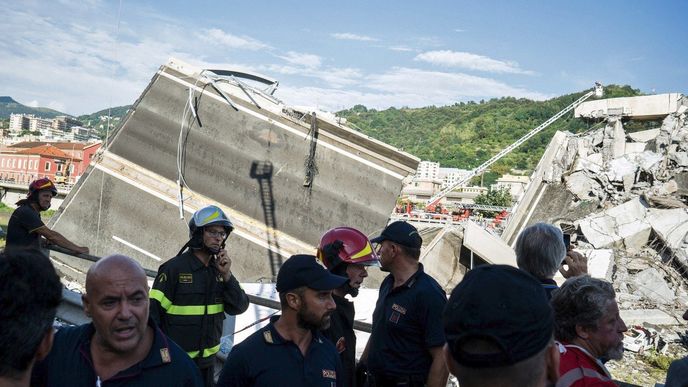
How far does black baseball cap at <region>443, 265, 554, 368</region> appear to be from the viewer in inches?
36.2

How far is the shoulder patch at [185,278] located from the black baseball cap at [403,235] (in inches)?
43.3

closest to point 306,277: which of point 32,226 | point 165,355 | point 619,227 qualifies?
point 165,355

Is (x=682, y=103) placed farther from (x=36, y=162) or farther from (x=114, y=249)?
(x=36, y=162)

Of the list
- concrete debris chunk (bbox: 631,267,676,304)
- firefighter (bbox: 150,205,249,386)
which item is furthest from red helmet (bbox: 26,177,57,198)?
concrete debris chunk (bbox: 631,267,676,304)

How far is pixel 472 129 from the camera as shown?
94.4m

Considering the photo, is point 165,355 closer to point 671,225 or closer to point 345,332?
point 345,332

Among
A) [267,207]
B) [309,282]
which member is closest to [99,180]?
[267,207]

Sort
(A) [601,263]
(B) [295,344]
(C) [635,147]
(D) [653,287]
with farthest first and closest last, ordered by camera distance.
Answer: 1. (C) [635,147]
2. (D) [653,287]
3. (A) [601,263]
4. (B) [295,344]

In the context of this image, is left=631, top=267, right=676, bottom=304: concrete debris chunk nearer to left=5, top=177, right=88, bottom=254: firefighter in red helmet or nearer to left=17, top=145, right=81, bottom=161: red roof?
left=5, top=177, right=88, bottom=254: firefighter in red helmet

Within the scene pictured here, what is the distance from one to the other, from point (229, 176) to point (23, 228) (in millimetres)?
6649

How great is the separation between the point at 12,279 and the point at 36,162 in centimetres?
6196

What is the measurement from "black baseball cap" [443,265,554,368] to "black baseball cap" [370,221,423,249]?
6.19ft

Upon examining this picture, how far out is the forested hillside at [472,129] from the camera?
8394 centimetres

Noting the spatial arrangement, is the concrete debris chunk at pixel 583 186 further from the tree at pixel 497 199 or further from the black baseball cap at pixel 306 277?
the tree at pixel 497 199
